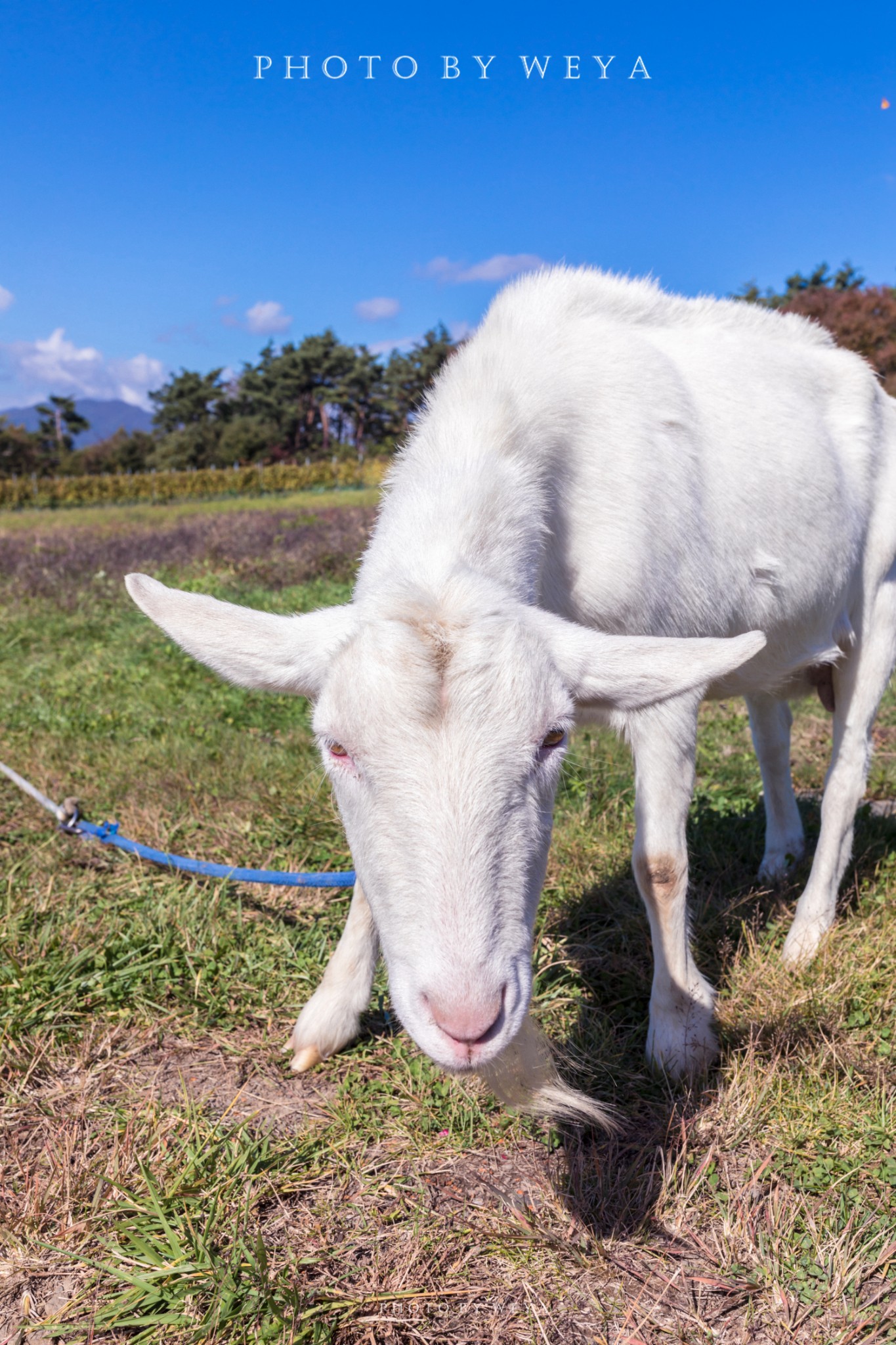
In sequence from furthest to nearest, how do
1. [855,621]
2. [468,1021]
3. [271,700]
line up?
[271,700], [855,621], [468,1021]

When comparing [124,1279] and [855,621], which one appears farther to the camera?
[855,621]

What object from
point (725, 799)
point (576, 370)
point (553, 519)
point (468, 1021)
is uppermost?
point (576, 370)

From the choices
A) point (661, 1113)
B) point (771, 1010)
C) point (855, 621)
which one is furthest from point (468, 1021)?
point (855, 621)

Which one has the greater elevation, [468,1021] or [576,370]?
[576,370]

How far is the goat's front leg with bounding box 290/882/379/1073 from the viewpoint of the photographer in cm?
290

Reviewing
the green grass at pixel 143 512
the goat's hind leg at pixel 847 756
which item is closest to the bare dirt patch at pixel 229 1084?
the goat's hind leg at pixel 847 756

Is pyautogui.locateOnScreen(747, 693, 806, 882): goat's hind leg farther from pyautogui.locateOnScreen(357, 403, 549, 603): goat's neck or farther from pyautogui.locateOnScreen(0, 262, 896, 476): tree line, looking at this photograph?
pyautogui.locateOnScreen(0, 262, 896, 476): tree line

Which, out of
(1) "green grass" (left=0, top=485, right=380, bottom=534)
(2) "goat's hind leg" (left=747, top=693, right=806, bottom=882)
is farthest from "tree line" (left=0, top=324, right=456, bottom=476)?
(2) "goat's hind leg" (left=747, top=693, right=806, bottom=882)

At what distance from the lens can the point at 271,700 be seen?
5.90m

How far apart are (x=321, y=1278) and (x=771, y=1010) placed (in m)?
1.63

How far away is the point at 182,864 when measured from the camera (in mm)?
3520

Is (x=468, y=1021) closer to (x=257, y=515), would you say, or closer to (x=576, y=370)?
(x=576, y=370)

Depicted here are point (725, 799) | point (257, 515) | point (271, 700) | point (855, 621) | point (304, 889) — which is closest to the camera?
point (304, 889)

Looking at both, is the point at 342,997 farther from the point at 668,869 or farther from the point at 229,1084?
the point at 668,869
